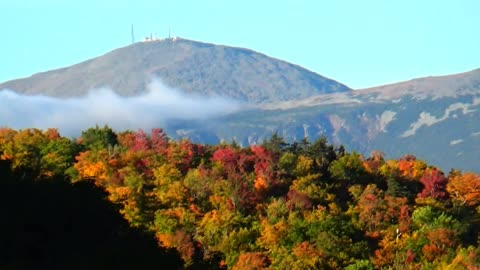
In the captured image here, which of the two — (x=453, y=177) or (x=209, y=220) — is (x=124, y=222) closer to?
(x=209, y=220)

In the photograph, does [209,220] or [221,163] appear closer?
[209,220]

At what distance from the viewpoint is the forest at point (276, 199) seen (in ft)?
372

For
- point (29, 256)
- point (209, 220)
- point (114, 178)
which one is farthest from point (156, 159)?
point (29, 256)

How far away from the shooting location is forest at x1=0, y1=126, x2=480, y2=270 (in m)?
114

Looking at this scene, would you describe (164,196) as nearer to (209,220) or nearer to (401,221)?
(209,220)

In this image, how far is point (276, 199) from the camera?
144750 millimetres

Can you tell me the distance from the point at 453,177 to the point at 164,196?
56137 millimetres

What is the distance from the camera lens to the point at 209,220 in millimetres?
125000

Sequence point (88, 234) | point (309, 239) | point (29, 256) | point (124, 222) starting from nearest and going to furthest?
point (29, 256)
point (88, 234)
point (124, 222)
point (309, 239)

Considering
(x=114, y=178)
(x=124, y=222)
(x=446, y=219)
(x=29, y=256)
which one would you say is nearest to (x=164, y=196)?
(x=114, y=178)

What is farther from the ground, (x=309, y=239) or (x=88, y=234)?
(x=88, y=234)

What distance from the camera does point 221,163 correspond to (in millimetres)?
156500

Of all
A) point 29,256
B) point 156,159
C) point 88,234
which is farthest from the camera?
point 156,159

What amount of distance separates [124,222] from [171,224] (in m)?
72.1
